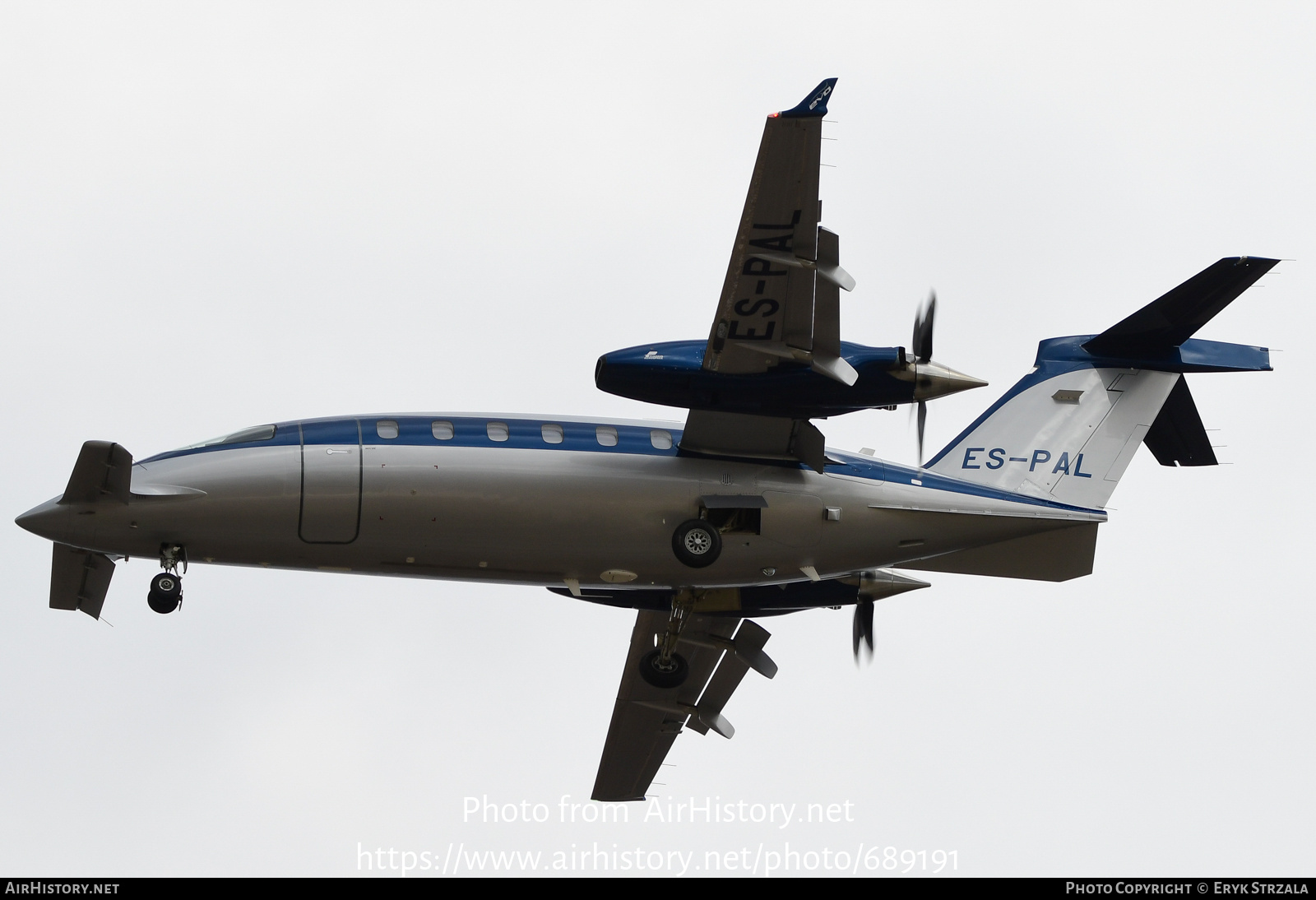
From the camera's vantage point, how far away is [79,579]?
76.0 feet

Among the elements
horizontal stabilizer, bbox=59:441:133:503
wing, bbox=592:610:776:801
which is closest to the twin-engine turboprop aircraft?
horizontal stabilizer, bbox=59:441:133:503

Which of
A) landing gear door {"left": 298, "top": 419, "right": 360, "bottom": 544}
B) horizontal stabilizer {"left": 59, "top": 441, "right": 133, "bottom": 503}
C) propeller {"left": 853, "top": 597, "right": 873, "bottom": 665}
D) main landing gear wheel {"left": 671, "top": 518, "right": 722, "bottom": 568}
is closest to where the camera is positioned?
horizontal stabilizer {"left": 59, "top": 441, "right": 133, "bottom": 503}

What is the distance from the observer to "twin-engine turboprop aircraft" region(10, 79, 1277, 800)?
21.6 metres

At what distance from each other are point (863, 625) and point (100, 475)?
1329cm

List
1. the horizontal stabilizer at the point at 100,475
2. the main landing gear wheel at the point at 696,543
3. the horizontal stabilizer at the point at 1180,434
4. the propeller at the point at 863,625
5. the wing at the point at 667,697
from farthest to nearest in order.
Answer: the wing at the point at 667,697
the horizontal stabilizer at the point at 1180,434
the propeller at the point at 863,625
the main landing gear wheel at the point at 696,543
the horizontal stabilizer at the point at 100,475

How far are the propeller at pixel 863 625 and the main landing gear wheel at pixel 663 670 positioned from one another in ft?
11.0

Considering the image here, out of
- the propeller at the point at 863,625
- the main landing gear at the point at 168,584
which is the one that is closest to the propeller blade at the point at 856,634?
the propeller at the point at 863,625

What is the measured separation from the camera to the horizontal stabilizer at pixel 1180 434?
28.2 metres

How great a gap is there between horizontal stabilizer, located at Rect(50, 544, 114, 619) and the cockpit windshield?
7.59 feet

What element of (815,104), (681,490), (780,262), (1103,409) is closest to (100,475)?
(681,490)

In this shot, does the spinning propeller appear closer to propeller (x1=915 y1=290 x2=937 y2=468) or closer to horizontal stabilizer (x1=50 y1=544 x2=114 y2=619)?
propeller (x1=915 y1=290 x2=937 y2=468)

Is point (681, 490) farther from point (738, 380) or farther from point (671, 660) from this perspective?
point (671, 660)

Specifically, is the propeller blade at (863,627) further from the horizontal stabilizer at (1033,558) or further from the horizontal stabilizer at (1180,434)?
the horizontal stabilizer at (1180,434)

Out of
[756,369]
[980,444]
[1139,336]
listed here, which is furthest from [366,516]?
[1139,336]
